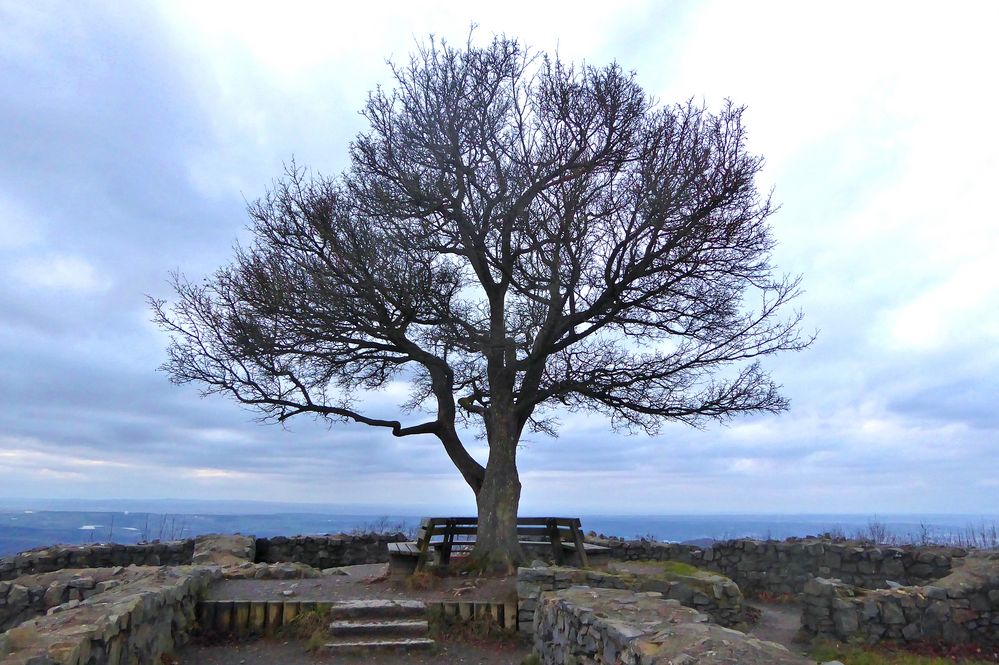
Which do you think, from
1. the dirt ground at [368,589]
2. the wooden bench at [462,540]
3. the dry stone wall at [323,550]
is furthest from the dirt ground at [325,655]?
the dry stone wall at [323,550]

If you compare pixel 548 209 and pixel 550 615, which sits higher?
pixel 548 209

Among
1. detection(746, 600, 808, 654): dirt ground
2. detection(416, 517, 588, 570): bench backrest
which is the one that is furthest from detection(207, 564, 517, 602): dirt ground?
detection(746, 600, 808, 654): dirt ground

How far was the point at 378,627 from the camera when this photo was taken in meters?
9.88

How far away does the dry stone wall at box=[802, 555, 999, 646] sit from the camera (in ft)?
34.5

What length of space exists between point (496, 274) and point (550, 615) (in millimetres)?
7853

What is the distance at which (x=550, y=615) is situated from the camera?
9086 millimetres

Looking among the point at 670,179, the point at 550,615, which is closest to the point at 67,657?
the point at 550,615

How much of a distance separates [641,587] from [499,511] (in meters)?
3.16

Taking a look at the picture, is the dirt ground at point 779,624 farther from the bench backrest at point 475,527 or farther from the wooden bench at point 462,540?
the bench backrest at point 475,527

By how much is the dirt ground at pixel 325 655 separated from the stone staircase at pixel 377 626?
0.38 feet

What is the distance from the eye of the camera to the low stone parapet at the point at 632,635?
5742mm

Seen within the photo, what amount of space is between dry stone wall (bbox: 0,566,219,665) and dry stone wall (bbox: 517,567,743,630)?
489cm

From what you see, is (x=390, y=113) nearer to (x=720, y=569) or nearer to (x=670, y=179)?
(x=670, y=179)

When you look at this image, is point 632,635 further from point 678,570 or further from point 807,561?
point 807,561
